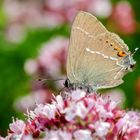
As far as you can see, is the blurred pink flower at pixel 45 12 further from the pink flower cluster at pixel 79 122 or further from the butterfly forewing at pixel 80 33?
the pink flower cluster at pixel 79 122

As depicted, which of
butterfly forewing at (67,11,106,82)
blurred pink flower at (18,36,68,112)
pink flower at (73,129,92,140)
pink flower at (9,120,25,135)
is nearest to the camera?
pink flower at (73,129,92,140)

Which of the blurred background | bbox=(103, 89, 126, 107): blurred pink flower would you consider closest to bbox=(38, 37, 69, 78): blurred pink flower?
the blurred background

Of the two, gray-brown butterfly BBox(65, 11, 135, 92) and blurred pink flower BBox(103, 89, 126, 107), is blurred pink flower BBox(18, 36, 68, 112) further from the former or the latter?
gray-brown butterfly BBox(65, 11, 135, 92)

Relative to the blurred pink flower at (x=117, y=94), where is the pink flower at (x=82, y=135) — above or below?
above

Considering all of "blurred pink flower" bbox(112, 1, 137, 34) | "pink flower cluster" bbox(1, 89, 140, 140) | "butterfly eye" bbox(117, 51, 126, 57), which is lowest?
"blurred pink flower" bbox(112, 1, 137, 34)

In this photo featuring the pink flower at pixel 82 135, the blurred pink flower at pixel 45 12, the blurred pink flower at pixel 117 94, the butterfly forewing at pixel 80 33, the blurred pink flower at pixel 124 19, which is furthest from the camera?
the blurred pink flower at pixel 45 12

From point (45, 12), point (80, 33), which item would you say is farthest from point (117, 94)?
point (80, 33)

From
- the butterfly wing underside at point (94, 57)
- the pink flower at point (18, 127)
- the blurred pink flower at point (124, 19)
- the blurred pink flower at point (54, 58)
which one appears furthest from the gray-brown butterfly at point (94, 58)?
the blurred pink flower at point (124, 19)

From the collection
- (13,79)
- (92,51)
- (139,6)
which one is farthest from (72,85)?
(139,6)
